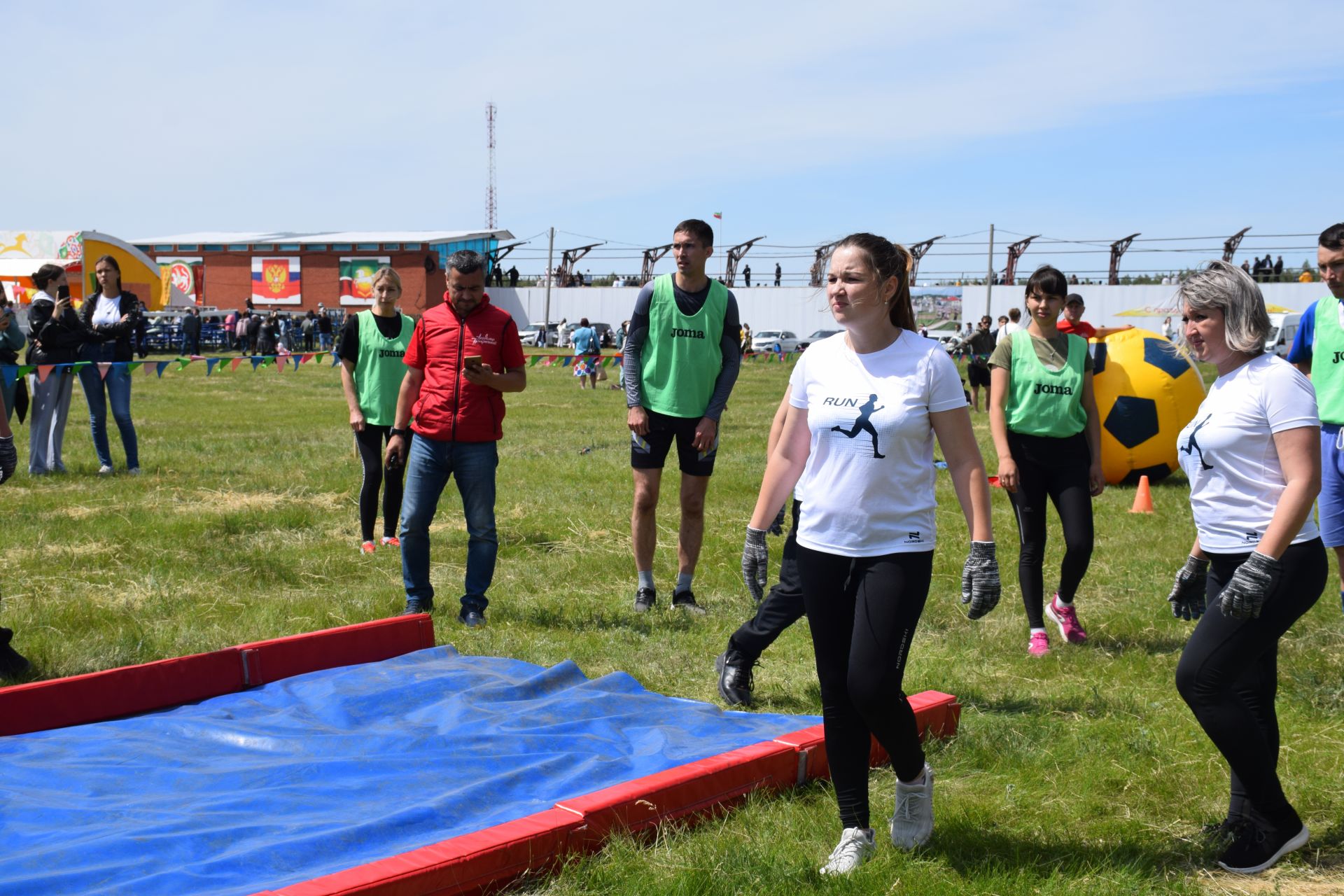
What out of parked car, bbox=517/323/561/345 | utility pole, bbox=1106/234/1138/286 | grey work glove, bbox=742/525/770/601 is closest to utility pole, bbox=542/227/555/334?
parked car, bbox=517/323/561/345

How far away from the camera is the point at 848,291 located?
3766 millimetres

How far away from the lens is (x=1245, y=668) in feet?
12.4

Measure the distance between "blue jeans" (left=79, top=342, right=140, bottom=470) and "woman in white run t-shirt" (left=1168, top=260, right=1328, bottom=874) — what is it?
1105cm

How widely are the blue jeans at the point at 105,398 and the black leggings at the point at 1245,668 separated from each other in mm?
11137

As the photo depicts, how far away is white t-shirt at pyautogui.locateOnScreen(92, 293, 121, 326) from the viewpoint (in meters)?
12.4

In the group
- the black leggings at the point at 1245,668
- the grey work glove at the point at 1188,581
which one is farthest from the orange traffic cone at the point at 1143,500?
the black leggings at the point at 1245,668

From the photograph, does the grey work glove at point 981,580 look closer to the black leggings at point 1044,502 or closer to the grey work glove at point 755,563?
the grey work glove at point 755,563

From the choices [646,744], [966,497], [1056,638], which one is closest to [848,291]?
[966,497]

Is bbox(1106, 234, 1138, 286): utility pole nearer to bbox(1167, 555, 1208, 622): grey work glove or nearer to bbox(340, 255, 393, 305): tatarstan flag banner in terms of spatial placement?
bbox(340, 255, 393, 305): tatarstan flag banner

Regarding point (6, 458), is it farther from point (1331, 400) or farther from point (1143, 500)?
point (1143, 500)

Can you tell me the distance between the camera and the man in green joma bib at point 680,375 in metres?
7.11

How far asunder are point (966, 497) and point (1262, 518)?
94 cm

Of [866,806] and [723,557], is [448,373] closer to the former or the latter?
[723,557]

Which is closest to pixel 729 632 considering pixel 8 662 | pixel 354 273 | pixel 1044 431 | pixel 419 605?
pixel 419 605
